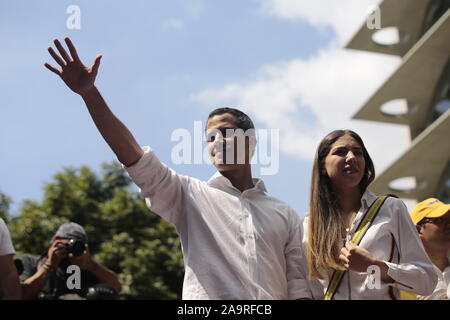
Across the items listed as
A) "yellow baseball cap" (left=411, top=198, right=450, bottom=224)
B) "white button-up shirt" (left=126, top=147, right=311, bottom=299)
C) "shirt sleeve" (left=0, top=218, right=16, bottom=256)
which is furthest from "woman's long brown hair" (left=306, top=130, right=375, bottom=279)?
"shirt sleeve" (left=0, top=218, right=16, bottom=256)

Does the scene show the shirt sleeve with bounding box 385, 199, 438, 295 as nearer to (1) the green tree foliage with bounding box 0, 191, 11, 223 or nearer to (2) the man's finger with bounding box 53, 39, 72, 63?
(2) the man's finger with bounding box 53, 39, 72, 63

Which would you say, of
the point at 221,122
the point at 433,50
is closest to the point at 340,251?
the point at 221,122

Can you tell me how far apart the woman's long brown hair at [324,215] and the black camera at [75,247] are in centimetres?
→ 210

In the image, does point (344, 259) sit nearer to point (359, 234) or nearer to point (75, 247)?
point (359, 234)

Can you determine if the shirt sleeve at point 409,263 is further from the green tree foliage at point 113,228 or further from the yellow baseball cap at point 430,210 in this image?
the green tree foliage at point 113,228

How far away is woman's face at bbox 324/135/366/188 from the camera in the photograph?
3518mm

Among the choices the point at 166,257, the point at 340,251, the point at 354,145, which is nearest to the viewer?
the point at 340,251

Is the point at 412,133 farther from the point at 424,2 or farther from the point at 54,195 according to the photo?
the point at 54,195

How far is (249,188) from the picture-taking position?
3580 millimetres

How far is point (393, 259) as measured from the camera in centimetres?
331

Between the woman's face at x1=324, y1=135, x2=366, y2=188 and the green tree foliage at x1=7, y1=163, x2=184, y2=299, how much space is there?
1700 cm
